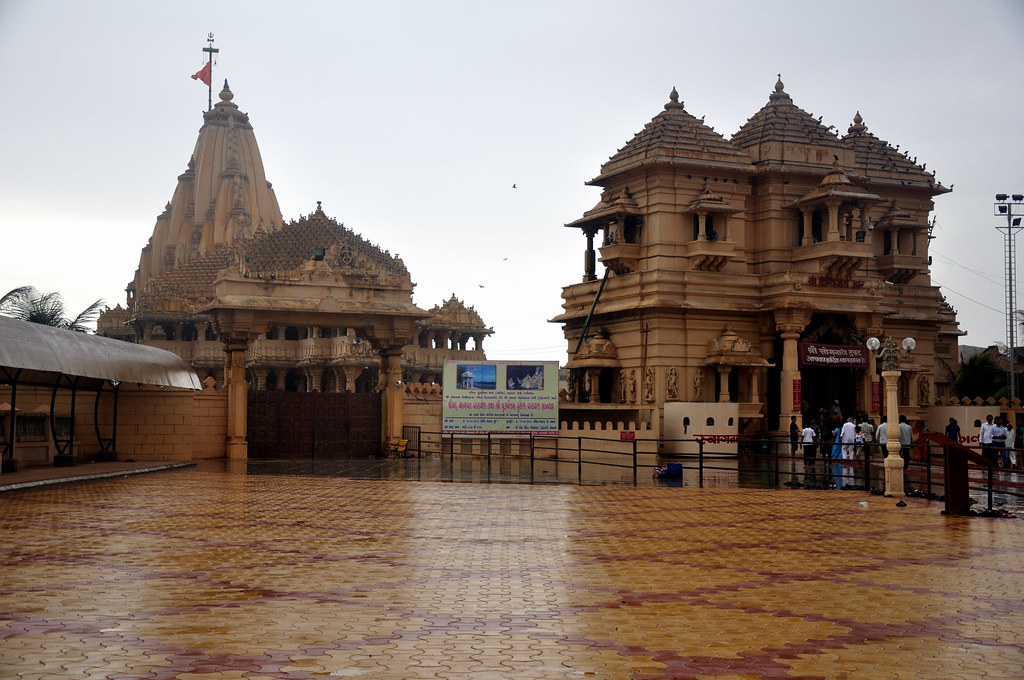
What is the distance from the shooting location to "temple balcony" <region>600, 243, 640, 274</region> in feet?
125

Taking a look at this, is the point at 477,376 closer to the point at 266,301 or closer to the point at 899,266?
the point at 266,301

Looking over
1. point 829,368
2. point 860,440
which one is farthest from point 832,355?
point 860,440

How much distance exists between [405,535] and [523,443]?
17869 mm

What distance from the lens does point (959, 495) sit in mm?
16156

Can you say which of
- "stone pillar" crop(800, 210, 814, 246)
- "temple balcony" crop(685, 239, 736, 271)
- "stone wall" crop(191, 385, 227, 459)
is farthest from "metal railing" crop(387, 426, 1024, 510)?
"stone pillar" crop(800, 210, 814, 246)

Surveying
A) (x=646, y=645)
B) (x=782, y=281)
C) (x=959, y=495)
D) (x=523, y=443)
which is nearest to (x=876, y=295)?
(x=782, y=281)

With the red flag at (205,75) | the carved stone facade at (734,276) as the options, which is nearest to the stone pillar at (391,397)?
the carved stone facade at (734,276)

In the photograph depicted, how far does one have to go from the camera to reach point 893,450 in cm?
1955

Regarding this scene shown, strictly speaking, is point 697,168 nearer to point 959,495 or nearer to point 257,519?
point 959,495

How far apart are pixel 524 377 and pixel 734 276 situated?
36.3 feet

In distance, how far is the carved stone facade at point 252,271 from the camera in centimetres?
5384

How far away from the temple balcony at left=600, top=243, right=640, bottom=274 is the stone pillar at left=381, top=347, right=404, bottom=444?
31.8 ft

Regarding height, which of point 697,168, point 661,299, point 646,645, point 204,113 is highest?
point 204,113

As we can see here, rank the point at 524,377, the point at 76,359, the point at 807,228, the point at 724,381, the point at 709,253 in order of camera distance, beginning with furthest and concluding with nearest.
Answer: the point at 807,228
the point at 709,253
the point at 724,381
the point at 524,377
the point at 76,359
